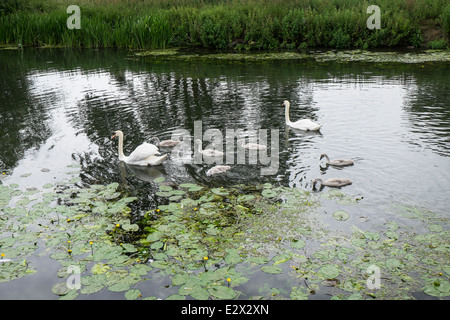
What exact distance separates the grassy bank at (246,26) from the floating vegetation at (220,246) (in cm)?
1824

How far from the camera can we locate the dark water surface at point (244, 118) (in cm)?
895

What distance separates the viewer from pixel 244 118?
12.7m

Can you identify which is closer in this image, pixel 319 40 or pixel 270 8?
pixel 319 40

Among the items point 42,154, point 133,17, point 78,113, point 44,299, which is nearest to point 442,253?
point 44,299

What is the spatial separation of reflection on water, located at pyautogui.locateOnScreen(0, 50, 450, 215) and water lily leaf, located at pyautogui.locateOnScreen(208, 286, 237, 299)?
346 cm

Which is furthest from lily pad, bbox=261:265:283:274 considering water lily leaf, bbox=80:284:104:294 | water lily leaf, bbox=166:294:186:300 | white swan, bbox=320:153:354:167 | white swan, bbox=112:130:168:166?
white swan, bbox=112:130:168:166

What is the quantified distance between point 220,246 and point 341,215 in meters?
2.12

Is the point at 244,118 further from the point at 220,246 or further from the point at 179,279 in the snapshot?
the point at 179,279

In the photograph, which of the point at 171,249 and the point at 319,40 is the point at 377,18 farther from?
the point at 171,249

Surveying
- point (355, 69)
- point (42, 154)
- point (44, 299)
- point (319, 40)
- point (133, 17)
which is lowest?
point (44, 299)

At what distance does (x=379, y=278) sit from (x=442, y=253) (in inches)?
46.0

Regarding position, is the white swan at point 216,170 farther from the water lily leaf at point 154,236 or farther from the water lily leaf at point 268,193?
the water lily leaf at point 154,236

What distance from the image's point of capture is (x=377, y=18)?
23.5 m

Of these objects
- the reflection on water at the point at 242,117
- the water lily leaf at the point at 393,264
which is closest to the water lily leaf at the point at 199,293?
the water lily leaf at the point at 393,264
